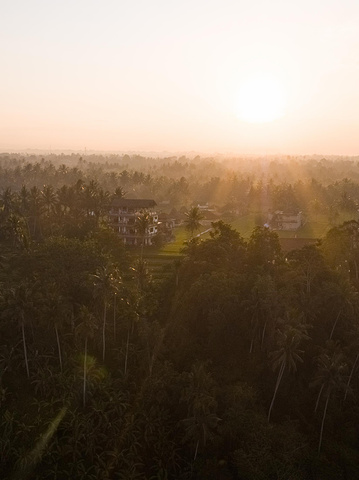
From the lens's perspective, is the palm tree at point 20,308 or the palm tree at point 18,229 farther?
the palm tree at point 18,229

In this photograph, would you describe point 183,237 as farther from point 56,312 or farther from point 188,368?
point 56,312

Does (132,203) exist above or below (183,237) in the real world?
above

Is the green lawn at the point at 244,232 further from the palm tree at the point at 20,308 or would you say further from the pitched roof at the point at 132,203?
the palm tree at the point at 20,308

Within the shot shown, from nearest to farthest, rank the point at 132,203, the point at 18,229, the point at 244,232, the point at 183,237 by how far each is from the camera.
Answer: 1. the point at 18,229
2. the point at 132,203
3. the point at 183,237
4. the point at 244,232

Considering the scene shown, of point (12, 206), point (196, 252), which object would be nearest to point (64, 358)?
point (196, 252)

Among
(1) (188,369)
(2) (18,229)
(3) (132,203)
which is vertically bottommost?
(1) (188,369)

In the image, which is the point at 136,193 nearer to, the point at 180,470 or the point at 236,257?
the point at 236,257

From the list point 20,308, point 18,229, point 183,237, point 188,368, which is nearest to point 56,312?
point 20,308

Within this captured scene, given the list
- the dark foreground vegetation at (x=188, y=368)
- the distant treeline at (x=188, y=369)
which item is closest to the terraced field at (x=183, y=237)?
the dark foreground vegetation at (x=188, y=368)

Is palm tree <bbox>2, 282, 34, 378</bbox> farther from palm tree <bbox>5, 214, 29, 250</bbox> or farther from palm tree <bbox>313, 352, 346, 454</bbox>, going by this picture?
palm tree <bbox>5, 214, 29, 250</bbox>
